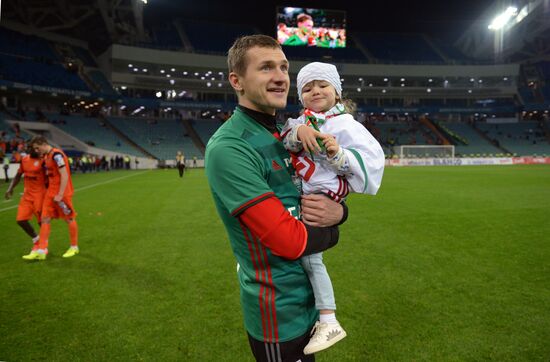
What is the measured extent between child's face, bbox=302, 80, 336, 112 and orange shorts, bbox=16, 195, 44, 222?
6.90 m

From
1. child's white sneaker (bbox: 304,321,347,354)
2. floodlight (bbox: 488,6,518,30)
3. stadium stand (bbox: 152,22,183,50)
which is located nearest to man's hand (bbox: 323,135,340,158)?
child's white sneaker (bbox: 304,321,347,354)

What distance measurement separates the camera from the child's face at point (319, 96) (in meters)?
2.33

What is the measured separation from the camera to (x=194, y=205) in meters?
12.6

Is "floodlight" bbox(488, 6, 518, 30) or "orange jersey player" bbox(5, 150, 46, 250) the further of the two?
"floodlight" bbox(488, 6, 518, 30)

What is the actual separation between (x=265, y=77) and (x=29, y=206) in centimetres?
730

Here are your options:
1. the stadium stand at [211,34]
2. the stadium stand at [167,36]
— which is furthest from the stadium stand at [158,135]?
the stadium stand at [211,34]

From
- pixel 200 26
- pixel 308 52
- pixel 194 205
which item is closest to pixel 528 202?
pixel 194 205

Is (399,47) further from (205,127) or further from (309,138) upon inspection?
(309,138)

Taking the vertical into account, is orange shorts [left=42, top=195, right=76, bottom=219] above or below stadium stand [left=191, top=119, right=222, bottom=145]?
below

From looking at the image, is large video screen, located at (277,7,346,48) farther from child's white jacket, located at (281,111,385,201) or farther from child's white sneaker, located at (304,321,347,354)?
child's white sneaker, located at (304,321,347,354)

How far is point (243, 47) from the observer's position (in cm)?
183

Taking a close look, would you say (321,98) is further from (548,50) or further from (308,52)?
(548,50)

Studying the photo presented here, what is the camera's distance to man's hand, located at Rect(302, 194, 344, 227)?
5.65 feet

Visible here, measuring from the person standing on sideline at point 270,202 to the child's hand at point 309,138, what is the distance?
0.18 meters
